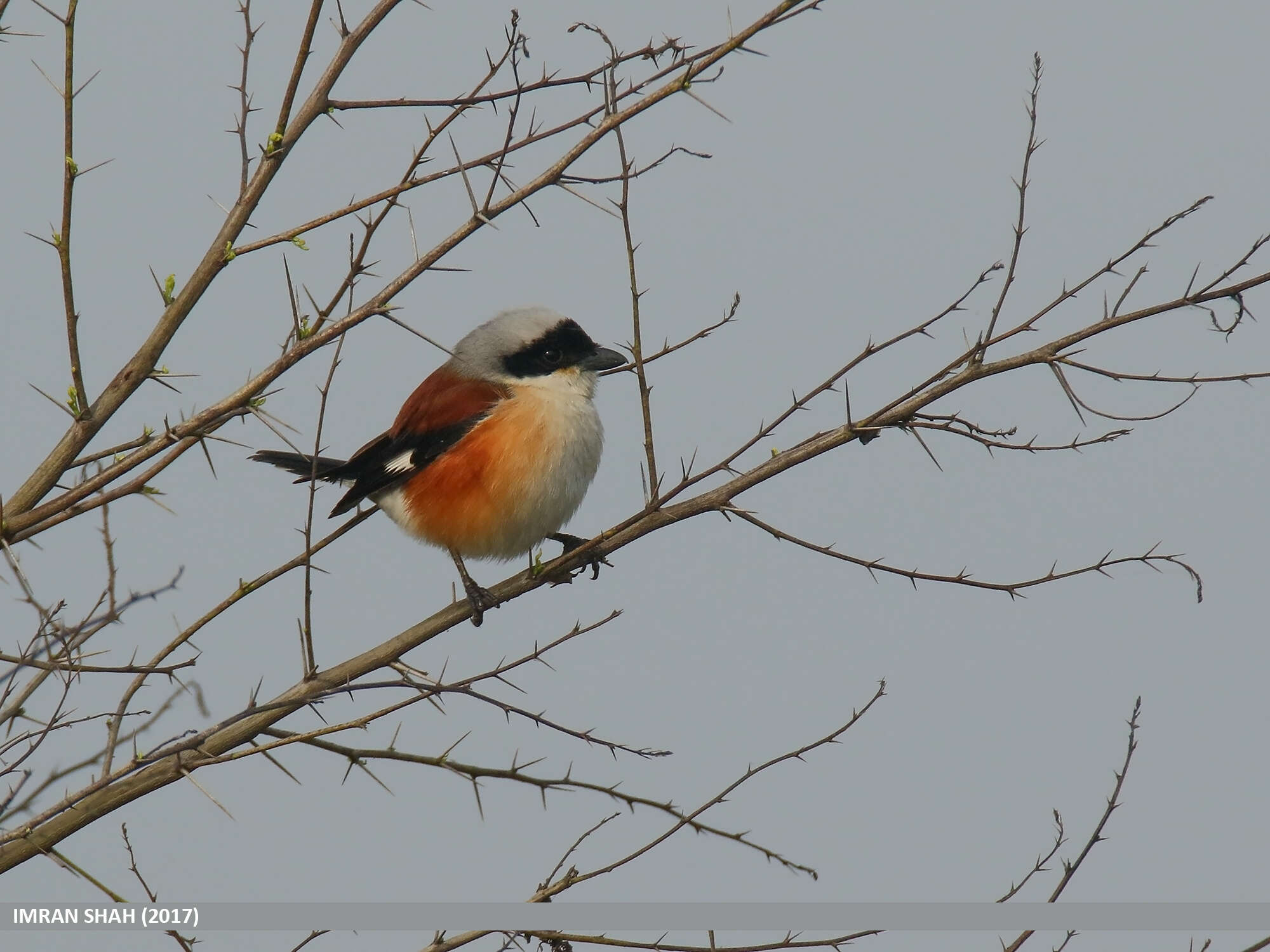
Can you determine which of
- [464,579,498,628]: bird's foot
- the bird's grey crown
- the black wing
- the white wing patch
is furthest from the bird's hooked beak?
[464,579,498,628]: bird's foot

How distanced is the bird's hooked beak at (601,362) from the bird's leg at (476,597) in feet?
3.34

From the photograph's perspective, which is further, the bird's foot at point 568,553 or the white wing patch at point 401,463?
the white wing patch at point 401,463

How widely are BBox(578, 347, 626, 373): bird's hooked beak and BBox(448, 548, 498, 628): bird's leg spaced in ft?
3.34

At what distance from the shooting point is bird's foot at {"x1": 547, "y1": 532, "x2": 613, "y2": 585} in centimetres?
383

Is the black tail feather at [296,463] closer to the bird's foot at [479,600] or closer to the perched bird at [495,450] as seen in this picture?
the perched bird at [495,450]

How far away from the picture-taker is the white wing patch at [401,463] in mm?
5086

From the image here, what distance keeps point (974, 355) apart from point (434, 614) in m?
1.93

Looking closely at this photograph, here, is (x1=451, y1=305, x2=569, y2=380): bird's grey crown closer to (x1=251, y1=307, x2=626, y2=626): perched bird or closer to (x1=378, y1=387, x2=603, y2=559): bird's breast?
(x1=251, y1=307, x2=626, y2=626): perched bird

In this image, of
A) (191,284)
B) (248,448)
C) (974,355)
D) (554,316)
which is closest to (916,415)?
(974,355)

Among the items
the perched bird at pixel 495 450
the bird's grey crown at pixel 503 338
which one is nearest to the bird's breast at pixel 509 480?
the perched bird at pixel 495 450

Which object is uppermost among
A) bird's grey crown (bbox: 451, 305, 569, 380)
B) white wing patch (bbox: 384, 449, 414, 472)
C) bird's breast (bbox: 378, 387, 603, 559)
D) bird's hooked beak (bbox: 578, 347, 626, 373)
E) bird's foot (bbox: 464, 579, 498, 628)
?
bird's grey crown (bbox: 451, 305, 569, 380)

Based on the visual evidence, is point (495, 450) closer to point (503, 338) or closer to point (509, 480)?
point (509, 480)

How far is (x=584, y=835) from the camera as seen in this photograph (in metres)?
3.60

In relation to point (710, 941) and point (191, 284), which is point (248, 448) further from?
point (710, 941)
